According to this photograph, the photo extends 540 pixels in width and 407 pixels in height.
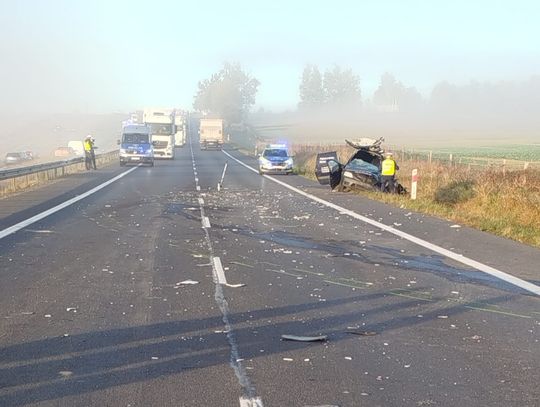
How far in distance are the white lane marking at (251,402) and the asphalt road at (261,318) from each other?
14 mm

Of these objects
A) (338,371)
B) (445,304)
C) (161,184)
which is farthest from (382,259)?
(161,184)

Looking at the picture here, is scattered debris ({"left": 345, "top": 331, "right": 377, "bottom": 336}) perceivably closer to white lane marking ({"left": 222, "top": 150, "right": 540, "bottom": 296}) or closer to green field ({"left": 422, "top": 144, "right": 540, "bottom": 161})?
white lane marking ({"left": 222, "top": 150, "right": 540, "bottom": 296})

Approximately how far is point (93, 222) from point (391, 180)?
37.7 feet

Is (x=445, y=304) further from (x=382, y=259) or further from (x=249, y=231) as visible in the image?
(x=249, y=231)

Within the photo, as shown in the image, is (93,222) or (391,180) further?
(391,180)

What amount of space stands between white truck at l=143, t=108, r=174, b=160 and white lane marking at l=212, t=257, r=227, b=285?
4618 cm

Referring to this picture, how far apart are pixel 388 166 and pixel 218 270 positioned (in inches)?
574

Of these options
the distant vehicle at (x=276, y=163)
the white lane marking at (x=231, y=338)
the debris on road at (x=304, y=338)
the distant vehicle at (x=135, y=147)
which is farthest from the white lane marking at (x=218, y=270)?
the distant vehicle at (x=135, y=147)

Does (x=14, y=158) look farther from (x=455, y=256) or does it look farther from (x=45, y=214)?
(x=455, y=256)

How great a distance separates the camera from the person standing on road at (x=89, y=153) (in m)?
39.6

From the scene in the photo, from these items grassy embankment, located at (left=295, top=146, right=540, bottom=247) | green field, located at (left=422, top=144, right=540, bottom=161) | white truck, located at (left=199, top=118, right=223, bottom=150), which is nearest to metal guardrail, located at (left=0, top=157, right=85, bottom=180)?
grassy embankment, located at (left=295, top=146, right=540, bottom=247)

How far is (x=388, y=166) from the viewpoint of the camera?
2416 centimetres

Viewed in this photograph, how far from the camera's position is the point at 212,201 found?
904 inches

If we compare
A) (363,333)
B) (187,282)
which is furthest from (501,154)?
(363,333)
